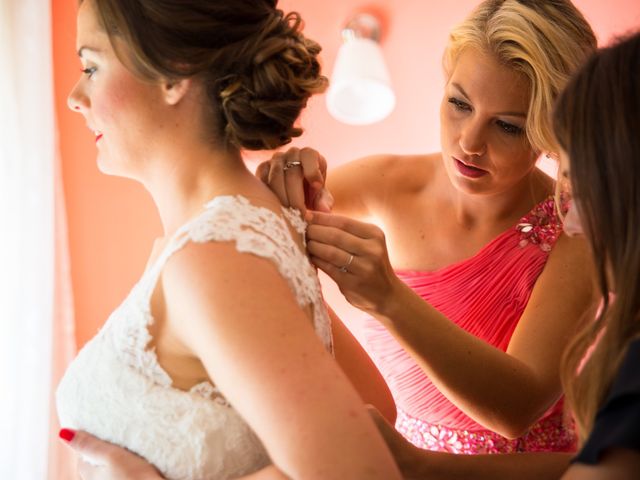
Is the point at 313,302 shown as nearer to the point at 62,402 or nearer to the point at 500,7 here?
the point at 62,402

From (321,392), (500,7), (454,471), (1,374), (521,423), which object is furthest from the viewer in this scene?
(1,374)

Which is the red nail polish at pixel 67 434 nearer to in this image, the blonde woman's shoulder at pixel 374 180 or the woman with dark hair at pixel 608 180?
the woman with dark hair at pixel 608 180

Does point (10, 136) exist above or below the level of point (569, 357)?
above

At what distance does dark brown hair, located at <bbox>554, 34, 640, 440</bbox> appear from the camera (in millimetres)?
975

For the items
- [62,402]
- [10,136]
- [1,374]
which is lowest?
[1,374]

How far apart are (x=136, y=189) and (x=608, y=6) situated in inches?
68.6

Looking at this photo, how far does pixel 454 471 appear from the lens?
57.1 inches

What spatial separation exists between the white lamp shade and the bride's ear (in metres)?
1.52

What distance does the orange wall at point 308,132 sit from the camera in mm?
2785

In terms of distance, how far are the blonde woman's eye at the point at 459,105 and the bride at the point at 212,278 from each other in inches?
19.5

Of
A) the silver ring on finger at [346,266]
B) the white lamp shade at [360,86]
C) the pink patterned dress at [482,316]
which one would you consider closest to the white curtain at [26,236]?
the white lamp shade at [360,86]

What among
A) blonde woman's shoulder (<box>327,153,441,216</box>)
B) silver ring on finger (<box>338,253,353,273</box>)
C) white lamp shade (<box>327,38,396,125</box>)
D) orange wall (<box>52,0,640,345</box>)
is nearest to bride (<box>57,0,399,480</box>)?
silver ring on finger (<box>338,253,353,273</box>)

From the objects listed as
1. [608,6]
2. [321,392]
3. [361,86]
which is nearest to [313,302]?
[321,392]

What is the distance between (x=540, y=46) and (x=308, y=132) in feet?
4.84
